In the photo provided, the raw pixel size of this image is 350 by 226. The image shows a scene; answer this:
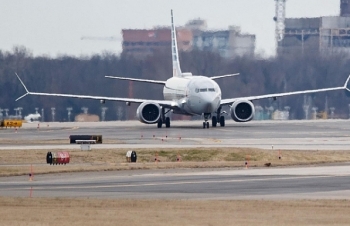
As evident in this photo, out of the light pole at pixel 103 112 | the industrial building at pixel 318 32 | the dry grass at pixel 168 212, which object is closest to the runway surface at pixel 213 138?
the dry grass at pixel 168 212

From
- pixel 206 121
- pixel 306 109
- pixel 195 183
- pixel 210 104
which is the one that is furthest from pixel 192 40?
pixel 195 183

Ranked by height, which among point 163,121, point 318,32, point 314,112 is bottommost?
point 163,121

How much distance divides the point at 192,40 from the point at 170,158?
71458 millimetres

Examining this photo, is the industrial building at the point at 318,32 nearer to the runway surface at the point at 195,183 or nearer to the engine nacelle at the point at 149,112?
the engine nacelle at the point at 149,112

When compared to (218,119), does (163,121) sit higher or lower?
lower

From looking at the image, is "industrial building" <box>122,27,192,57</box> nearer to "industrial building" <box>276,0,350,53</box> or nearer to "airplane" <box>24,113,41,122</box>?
"airplane" <box>24,113,41,122</box>

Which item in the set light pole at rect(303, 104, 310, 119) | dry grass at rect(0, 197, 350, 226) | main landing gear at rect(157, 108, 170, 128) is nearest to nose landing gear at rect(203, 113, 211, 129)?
main landing gear at rect(157, 108, 170, 128)

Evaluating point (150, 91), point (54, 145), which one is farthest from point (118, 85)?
point (54, 145)

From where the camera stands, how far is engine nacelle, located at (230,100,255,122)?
85750 millimetres

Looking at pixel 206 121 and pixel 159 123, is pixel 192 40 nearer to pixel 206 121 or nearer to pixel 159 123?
pixel 159 123

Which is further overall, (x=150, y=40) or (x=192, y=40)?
(x=150, y=40)

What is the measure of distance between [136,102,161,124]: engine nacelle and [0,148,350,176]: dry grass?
31.3 meters

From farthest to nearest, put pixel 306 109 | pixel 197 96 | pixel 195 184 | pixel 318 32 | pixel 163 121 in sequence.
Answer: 1. pixel 318 32
2. pixel 306 109
3. pixel 163 121
4. pixel 197 96
5. pixel 195 184

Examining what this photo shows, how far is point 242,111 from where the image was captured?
8644 centimetres
